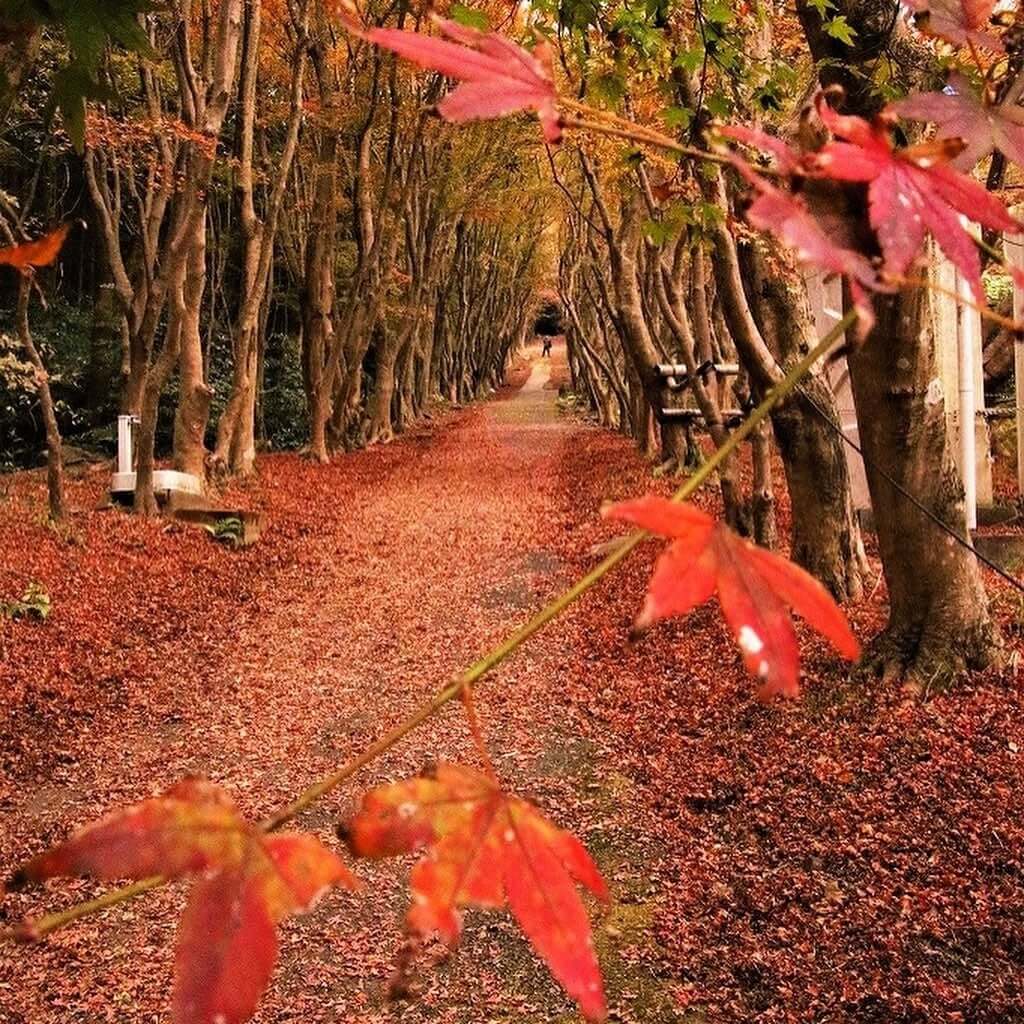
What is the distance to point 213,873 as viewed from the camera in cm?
49

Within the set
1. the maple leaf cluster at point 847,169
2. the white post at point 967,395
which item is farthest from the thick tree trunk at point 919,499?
the maple leaf cluster at point 847,169

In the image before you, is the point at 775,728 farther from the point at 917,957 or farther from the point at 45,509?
the point at 45,509

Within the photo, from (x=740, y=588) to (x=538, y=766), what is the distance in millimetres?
5629

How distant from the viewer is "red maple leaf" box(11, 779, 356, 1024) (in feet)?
1.52

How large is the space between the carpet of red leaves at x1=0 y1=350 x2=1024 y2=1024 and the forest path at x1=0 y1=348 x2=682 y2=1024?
0.02 m

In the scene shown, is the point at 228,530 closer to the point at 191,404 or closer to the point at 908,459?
the point at 191,404

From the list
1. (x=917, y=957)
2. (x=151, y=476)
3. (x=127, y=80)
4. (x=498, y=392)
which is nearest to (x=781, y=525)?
(x=917, y=957)

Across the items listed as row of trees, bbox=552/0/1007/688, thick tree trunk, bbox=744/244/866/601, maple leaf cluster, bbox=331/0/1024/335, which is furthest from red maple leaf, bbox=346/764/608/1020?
thick tree trunk, bbox=744/244/866/601

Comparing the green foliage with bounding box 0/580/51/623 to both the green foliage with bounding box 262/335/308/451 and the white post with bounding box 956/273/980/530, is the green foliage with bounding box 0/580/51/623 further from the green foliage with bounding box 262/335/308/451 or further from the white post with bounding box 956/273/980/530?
the green foliage with bounding box 262/335/308/451

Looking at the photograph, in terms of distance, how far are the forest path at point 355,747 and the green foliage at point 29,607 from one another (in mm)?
884

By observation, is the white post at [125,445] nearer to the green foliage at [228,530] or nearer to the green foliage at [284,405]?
the green foliage at [228,530]

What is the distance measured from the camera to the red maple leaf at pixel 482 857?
1.78 ft

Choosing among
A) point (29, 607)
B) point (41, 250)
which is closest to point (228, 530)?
point (29, 607)

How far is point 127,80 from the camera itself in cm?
1451
